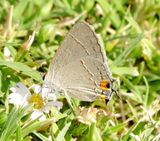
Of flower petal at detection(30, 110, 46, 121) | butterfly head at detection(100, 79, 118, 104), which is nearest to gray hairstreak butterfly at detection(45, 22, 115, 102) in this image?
butterfly head at detection(100, 79, 118, 104)

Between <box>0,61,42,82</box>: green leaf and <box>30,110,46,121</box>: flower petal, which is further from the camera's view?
<box>0,61,42,82</box>: green leaf

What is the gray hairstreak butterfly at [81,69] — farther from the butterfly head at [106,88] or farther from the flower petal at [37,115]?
the flower petal at [37,115]

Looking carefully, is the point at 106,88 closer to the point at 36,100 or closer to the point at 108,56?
the point at 36,100

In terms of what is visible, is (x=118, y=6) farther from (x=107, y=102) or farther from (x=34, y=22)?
(x=107, y=102)

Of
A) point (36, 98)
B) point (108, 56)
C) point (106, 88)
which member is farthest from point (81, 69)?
point (108, 56)

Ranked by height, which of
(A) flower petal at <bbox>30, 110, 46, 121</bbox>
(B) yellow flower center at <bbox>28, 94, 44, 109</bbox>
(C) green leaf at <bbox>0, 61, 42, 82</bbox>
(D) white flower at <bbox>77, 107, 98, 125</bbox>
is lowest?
(D) white flower at <bbox>77, 107, 98, 125</bbox>

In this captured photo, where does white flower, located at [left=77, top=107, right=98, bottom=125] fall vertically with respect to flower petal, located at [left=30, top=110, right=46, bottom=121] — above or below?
below

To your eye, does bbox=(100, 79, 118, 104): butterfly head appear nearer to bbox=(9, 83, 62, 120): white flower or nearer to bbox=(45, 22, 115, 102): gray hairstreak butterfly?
bbox=(45, 22, 115, 102): gray hairstreak butterfly
